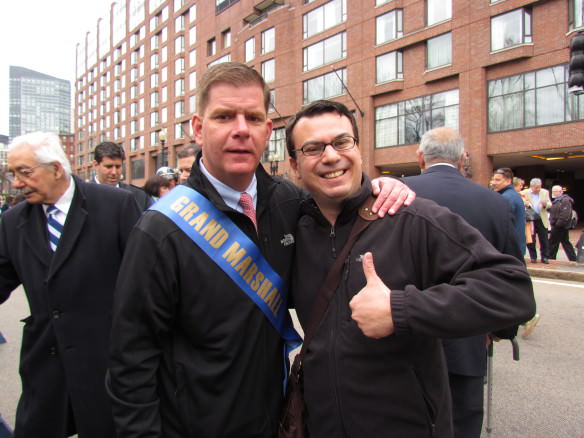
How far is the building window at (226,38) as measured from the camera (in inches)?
1547

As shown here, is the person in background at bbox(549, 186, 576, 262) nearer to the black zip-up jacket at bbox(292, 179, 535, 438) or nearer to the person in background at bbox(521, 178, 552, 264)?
the person in background at bbox(521, 178, 552, 264)

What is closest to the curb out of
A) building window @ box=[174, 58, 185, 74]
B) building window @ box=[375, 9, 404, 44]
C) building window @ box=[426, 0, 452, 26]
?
building window @ box=[426, 0, 452, 26]

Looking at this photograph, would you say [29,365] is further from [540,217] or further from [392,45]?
[392,45]

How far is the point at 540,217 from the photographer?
1086 cm

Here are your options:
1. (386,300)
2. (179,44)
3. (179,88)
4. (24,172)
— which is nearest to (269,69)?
(179,88)

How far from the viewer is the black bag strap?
1.61 m

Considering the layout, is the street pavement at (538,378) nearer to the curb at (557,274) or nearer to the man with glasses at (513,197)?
the man with glasses at (513,197)

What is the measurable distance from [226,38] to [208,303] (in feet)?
141

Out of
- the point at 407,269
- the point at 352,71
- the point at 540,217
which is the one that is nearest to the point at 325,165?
the point at 407,269

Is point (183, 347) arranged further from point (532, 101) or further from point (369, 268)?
point (532, 101)

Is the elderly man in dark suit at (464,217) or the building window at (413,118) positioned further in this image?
the building window at (413,118)

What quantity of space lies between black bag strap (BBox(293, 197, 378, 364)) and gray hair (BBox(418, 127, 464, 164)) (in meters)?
1.61

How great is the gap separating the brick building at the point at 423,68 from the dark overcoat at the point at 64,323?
62.4 feet

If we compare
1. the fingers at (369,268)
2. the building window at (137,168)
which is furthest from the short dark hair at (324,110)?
the building window at (137,168)
